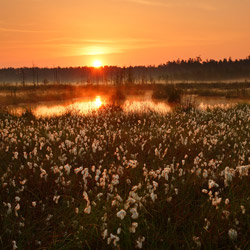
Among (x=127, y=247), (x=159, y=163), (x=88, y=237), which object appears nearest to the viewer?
(x=127, y=247)

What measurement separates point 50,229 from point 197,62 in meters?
183

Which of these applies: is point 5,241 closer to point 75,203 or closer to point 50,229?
point 50,229

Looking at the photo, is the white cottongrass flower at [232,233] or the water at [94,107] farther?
the water at [94,107]

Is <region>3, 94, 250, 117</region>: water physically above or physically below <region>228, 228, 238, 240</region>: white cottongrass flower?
above

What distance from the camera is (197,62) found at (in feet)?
579

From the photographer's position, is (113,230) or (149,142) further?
(149,142)

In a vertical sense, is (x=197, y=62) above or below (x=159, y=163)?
above

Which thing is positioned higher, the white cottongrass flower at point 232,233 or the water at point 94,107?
the water at point 94,107

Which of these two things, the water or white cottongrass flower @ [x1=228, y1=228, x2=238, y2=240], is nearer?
white cottongrass flower @ [x1=228, y1=228, x2=238, y2=240]

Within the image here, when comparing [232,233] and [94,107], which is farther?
[94,107]

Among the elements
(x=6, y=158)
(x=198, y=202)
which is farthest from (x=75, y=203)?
(x=6, y=158)

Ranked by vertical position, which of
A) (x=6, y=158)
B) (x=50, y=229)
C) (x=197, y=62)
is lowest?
(x=50, y=229)

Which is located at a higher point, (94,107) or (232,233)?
(94,107)

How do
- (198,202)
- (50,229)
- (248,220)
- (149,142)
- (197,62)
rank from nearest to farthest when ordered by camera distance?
(248,220), (50,229), (198,202), (149,142), (197,62)
